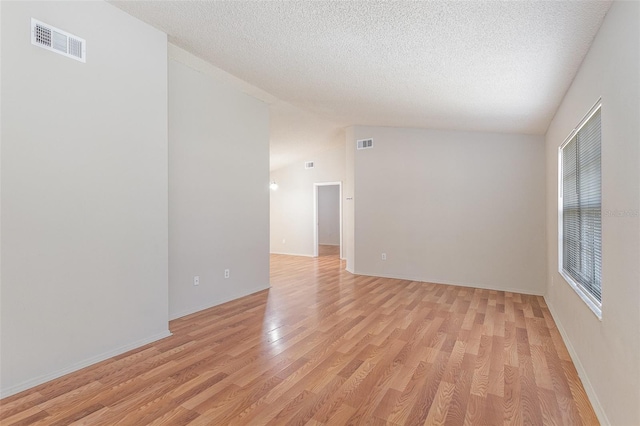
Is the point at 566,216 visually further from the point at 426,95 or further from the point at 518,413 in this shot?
the point at 518,413

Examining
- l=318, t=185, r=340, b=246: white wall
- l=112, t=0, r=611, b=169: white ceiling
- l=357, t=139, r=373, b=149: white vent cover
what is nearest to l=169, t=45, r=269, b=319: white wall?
l=112, t=0, r=611, b=169: white ceiling

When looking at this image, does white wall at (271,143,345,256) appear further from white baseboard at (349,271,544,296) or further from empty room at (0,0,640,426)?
empty room at (0,0,640,426)

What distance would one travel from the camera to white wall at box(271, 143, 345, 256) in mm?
8586

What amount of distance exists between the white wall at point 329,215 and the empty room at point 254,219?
694 centimetres

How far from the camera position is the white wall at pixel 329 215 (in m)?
11.8

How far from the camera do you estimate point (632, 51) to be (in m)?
1.52

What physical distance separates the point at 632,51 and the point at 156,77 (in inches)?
137

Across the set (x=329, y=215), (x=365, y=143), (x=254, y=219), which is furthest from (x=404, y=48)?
(x=329, y=215)

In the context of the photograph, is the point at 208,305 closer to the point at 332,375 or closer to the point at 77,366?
the point at 77,366

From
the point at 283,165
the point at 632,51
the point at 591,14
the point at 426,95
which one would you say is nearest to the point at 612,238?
the point at 632,51

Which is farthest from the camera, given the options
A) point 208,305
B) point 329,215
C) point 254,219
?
point 329,215

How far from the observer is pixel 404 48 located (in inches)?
109

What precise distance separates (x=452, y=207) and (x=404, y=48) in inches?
138

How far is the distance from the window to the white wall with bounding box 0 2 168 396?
3.57 meters
